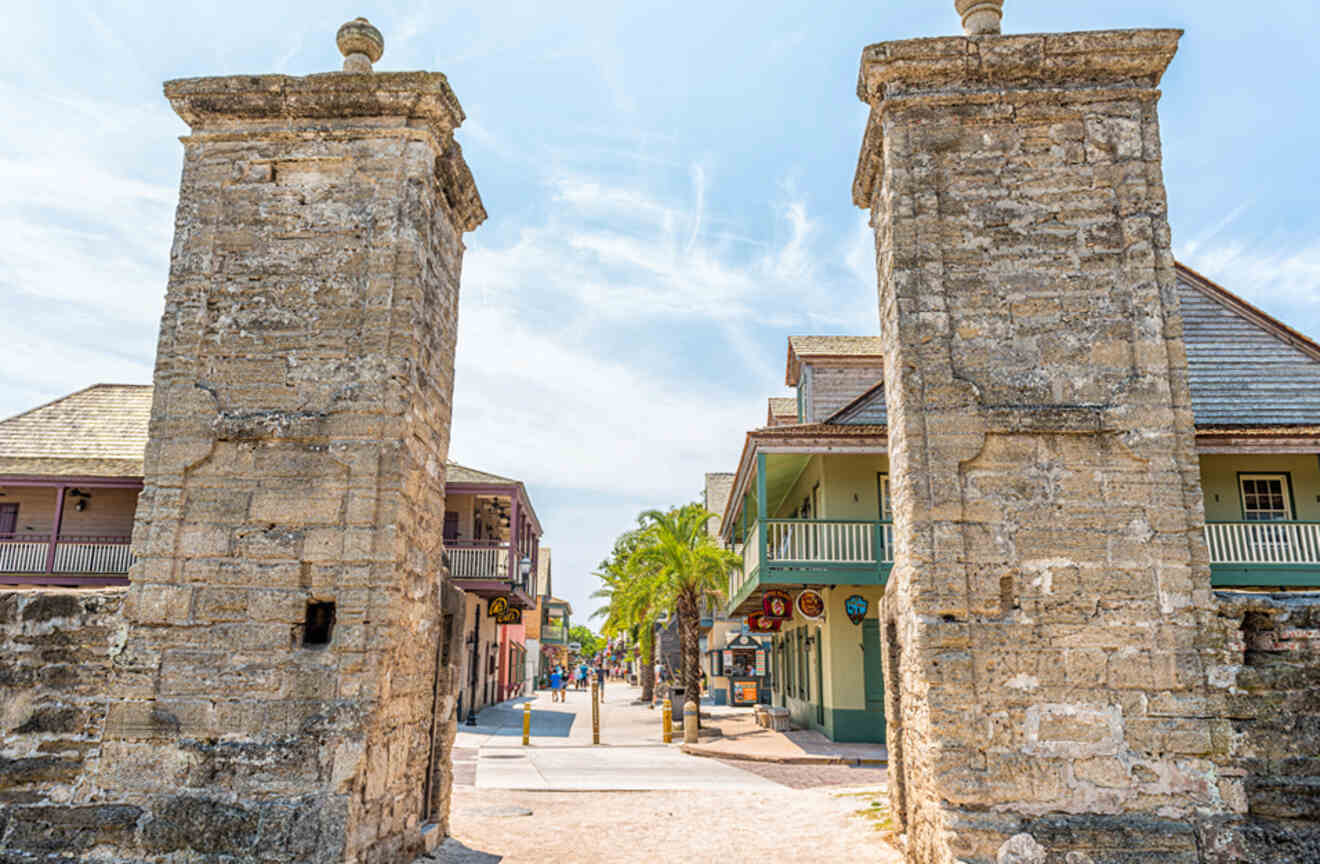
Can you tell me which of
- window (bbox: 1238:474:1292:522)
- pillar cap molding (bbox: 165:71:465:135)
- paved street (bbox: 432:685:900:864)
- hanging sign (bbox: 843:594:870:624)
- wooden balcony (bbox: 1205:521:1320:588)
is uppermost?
pillar cap molding (bbox: 165:71:465:135)

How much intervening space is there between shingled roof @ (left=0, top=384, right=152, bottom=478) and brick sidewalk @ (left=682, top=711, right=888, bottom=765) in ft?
47.3

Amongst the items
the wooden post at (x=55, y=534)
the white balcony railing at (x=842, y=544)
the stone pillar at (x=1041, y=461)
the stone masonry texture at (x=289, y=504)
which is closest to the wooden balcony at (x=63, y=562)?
the wooden post at (x=55, y=534)

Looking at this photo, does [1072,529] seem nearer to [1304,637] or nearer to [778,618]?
[1304,637]

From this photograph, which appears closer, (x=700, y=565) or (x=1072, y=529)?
(x=1072, y=529)

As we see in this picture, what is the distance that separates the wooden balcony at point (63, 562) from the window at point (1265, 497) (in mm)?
23464

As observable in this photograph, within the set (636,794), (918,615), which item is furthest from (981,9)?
(636,794)

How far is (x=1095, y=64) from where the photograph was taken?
7238mm

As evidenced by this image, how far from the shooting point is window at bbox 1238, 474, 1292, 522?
1822 cm

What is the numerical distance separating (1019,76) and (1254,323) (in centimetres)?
1542

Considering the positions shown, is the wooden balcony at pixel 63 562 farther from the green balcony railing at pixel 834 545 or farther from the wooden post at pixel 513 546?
the green balcony railing at pixel 834 545

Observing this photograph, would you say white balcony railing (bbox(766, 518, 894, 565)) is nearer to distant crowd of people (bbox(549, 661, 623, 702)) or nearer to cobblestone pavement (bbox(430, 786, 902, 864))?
cobblestone pavement (bbox(430, 786, 902, 864))

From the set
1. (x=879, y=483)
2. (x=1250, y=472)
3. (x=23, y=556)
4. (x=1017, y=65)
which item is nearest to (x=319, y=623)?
(x=1017, y=65)

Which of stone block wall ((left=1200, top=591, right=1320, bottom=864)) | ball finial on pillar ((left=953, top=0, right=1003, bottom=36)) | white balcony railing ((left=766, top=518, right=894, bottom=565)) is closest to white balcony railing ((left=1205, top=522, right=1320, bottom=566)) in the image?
white balcony railing ((left=766, top=518, right=894, bottom=565))

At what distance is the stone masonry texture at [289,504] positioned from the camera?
6.37 meters
